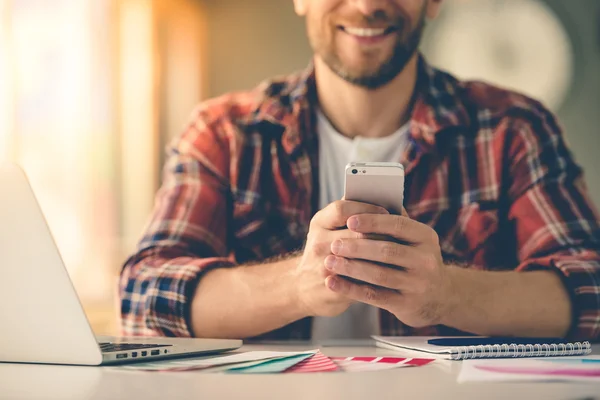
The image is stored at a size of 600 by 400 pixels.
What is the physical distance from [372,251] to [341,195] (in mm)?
558

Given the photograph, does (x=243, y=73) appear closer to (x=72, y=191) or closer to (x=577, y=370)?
(x=72, y=191)

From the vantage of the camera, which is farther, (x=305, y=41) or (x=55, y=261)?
(x=305, y=41)

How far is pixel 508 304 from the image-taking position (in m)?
1.13

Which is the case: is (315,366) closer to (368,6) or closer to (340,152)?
(340,152)

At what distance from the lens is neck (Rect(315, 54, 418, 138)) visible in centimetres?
158

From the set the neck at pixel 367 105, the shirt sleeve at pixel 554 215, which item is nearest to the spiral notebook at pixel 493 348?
the shirt sleeve at pixel 554 215

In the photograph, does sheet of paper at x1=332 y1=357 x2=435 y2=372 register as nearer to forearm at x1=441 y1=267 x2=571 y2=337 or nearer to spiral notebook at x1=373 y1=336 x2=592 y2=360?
spiral notebook at x1=373 y1=336 x2=592 y2=360

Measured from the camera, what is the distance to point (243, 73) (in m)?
4.29

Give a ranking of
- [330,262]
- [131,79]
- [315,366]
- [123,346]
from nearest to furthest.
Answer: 1. [315,366]
2. [123,346]
3. [330,262]
4. [131,79]

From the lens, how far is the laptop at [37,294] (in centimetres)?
75

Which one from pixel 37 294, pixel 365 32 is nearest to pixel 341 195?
pixel 365 32

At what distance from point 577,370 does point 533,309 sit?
451 millimetres

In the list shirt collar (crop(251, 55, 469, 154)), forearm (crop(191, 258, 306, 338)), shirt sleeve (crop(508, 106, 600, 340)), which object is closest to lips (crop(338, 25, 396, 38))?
shirt collar (crop(251, 55, 469, 154))

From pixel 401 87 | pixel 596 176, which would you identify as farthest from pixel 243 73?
pixel 401 87
